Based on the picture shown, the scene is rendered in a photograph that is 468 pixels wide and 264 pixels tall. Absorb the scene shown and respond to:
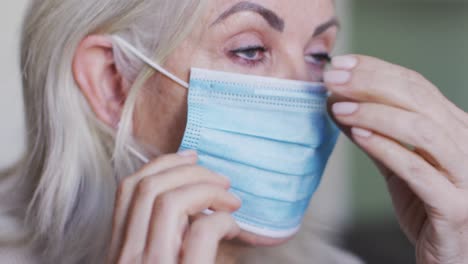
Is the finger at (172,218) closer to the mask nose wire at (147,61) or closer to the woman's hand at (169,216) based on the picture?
the woman's hand at (169,216)

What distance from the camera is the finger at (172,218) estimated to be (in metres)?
1.05

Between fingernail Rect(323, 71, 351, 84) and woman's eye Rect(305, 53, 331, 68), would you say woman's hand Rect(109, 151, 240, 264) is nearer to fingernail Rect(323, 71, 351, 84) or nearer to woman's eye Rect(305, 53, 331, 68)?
fingernail Rect(323, 71, 351, 84)

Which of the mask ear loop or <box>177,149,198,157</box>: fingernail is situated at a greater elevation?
the mask ear loop

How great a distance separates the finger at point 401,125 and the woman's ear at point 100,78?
1.73 ft

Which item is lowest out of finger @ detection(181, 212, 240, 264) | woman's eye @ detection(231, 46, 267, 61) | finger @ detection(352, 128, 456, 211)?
finger @ detection(181, 212, 240, 264)

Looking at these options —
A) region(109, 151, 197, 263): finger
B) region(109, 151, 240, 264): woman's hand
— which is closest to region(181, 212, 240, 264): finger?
region(109, 151, 240, 264): woman's hand

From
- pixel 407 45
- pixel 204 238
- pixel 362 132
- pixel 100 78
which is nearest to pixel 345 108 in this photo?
pixel 362 132

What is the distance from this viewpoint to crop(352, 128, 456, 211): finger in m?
1.18

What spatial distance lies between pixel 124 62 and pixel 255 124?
13.3 inches

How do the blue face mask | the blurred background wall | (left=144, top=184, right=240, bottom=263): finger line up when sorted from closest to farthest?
1. (left=144, top=184, right=240, bottom=263): finger
2. the blue face mask
3. the blurred background wall

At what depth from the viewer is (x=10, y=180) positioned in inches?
65.2

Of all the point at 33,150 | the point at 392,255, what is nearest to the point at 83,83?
the point at 33,150

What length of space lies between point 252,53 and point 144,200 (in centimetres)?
44

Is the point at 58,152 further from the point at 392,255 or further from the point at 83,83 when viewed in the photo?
the point at 392,255
